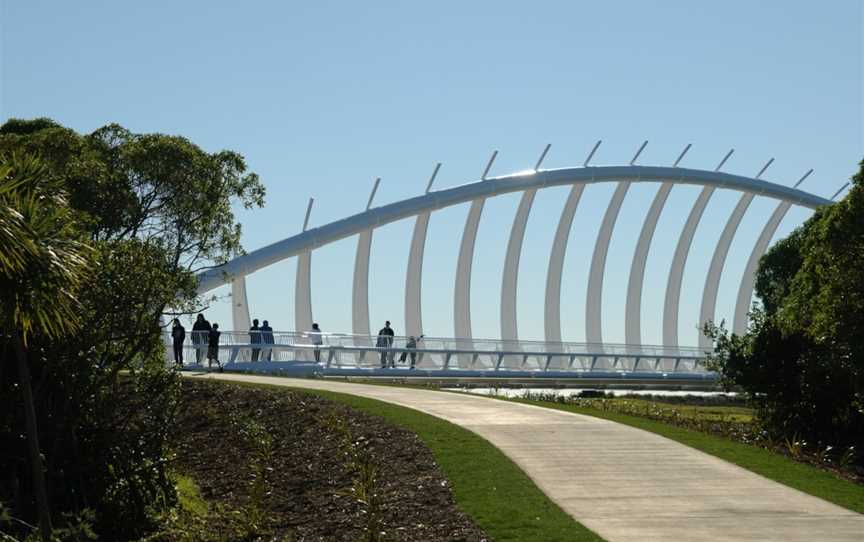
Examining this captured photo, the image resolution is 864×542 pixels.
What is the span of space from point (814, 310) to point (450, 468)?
22.6 ft

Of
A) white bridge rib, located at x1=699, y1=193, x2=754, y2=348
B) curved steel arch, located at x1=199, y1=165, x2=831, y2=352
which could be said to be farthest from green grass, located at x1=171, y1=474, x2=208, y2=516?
white bridge rib, located at x1=699, y1=193, x2=754, y2=348

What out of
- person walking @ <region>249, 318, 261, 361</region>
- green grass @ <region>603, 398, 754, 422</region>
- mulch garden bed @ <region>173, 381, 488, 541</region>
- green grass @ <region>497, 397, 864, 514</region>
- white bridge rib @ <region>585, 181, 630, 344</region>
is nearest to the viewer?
mulch garden bed @ <region>173, 381, 488, 541</region>

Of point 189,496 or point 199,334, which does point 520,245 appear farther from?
point 189,496

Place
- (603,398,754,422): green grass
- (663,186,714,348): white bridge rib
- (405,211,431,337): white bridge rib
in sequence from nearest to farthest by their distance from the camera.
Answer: (603,398,754,422): green grass → (405,211,431,337): white bridge rib → (663,186,714,348): white bridge rib

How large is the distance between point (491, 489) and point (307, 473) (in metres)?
2.96

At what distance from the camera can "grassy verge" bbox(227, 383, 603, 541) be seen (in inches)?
457

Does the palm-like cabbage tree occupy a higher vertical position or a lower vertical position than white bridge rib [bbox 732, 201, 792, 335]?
lower

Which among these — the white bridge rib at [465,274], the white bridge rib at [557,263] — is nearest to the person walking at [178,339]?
the white bridge rib at [465,274]

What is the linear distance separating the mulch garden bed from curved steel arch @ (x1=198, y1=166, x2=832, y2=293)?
59.3 ft

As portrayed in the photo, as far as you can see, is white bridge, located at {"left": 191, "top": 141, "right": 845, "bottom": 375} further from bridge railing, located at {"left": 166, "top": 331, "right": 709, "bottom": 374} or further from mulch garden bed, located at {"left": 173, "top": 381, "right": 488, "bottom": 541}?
mulch garden bed, located at {"left": 173, "top": 381, "right": 488, "bottom": 541}

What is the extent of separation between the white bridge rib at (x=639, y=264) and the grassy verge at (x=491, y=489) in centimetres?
3332

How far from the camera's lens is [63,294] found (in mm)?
10211

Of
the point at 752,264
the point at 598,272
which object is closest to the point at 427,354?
the point at 598,272

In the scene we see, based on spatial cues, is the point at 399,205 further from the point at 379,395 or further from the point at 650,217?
the point at 379,395
